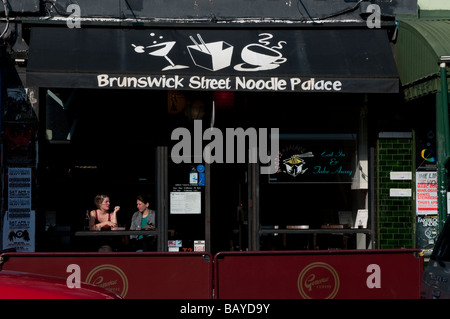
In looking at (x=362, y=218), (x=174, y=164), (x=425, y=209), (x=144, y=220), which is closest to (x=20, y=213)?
(x=144, y=220)

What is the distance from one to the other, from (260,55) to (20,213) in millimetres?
4375

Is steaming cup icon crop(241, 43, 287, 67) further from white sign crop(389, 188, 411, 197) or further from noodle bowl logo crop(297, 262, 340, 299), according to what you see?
noodle bowl logo crop(297, 262, 340, 299)

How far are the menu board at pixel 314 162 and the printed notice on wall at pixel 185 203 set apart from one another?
1251mm

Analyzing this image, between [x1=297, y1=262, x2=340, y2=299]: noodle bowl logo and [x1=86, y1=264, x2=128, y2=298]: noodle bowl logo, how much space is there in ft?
7.40

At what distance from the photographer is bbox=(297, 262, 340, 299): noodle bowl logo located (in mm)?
10086

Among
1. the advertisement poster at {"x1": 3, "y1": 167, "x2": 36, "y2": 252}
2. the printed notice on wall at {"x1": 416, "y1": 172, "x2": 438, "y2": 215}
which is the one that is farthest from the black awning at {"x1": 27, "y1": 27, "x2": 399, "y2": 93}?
the printed notice on wall at {"x1": 416, "y1": 172, "x2": 438, "y2": 215}

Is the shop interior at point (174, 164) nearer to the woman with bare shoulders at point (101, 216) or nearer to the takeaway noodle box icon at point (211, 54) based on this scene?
the woman with bare shoulders at point (101, 216)

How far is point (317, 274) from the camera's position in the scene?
1012cm

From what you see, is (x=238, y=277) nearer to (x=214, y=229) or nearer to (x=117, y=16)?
(x=214, y=229)

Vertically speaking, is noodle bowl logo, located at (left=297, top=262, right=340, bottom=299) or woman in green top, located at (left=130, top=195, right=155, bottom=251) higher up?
woman in green top, located at (left=130, top=195, right=155, bottom=251)

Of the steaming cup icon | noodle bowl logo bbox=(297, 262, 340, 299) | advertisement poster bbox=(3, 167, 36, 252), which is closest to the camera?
noodle bowl logo bbox=(297, 262, 340, 299)

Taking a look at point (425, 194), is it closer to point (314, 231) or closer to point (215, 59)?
point (314, 231)

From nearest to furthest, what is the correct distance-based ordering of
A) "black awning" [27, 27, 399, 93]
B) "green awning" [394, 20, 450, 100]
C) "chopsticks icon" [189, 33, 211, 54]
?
1. "green awning" [394, 20, 450, 100]
2. "black awning" [27, 27, 399, 93]
3. "chopsticks icon" [189, 33, 211, 54]

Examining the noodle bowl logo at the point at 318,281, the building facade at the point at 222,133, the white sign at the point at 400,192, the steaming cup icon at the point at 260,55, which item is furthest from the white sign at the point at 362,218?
the steaming cup icon at the point at 260,55
